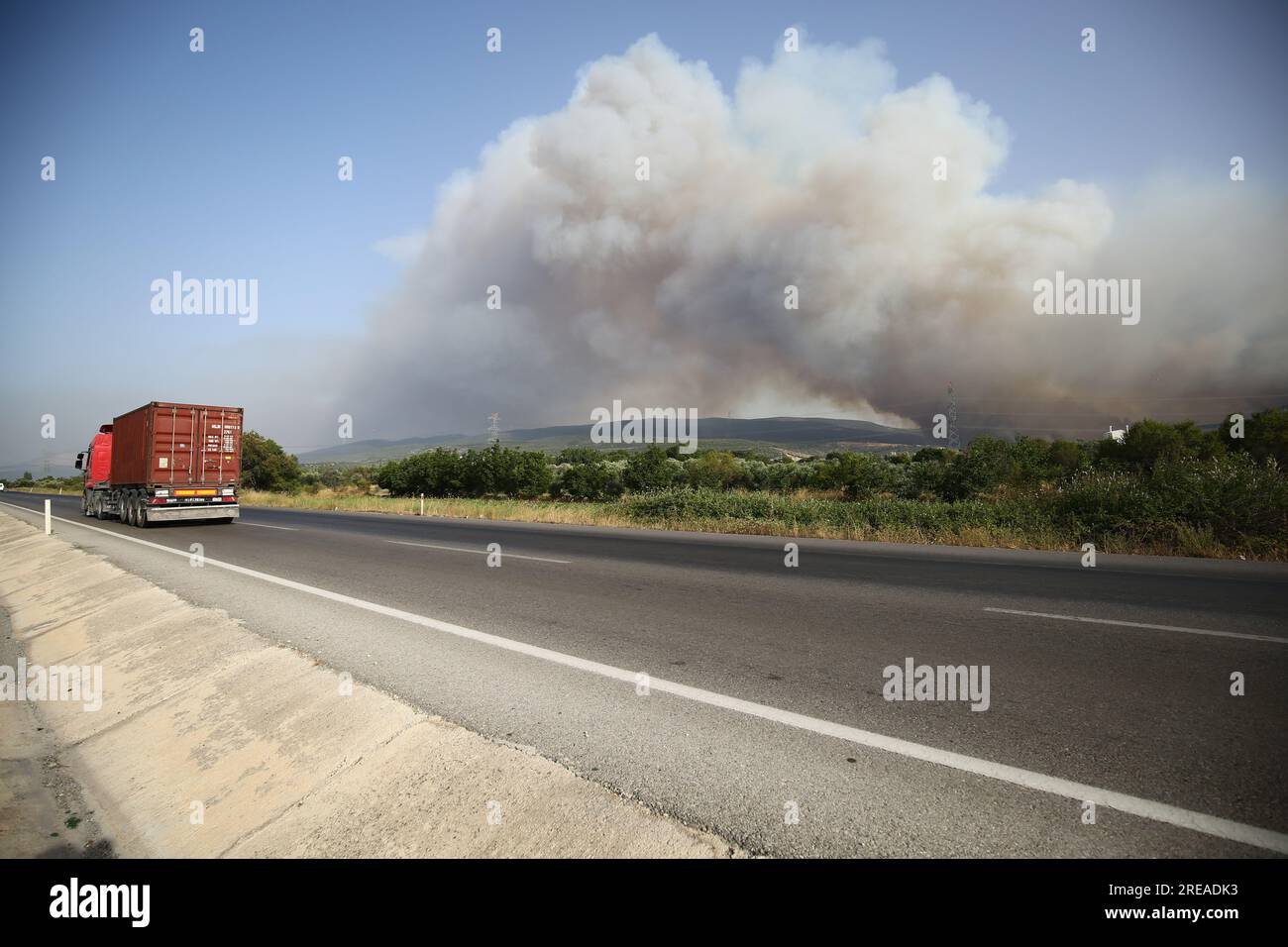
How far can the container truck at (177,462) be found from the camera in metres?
18.0

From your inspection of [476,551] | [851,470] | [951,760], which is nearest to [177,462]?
[476,551]

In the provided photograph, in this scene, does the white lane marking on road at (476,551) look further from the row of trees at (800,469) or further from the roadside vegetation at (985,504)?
the row of trees at (800,469)

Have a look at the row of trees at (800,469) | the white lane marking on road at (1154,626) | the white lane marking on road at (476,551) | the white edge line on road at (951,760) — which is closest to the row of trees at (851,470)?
the row of trees at (800,469)

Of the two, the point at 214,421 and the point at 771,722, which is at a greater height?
the point at 214,421

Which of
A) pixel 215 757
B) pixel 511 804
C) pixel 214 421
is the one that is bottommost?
pixel 215 757

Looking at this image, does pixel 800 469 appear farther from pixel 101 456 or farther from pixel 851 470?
pixel 101 456

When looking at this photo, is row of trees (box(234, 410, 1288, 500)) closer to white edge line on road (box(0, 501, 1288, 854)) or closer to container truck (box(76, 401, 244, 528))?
container truck (box(76, 401, 244, 528))

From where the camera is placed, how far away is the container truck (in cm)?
1805

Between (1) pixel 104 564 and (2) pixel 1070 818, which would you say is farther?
(1) pixel 104 564

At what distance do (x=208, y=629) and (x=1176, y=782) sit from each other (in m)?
7.69

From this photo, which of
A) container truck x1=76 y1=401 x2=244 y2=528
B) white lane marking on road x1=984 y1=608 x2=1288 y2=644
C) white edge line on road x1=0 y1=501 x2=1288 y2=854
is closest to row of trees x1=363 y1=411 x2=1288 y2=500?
container truck x1=76 y1=401 x2=244 y2=528
